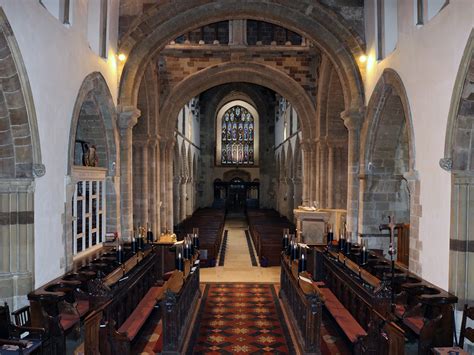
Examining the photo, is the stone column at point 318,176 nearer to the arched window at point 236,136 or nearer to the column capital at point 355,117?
the column capital at point 355,117

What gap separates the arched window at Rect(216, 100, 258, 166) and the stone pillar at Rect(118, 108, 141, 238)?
21097mm

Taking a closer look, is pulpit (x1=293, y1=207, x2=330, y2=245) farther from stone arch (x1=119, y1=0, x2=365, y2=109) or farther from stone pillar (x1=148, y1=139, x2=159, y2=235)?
stone pillar (x1=148, y1=139, x2=159, y2=235)

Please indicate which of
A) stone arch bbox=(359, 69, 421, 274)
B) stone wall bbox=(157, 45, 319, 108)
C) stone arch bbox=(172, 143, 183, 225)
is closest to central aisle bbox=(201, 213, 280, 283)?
stone arch bbox=(359, 69, 421, 274)

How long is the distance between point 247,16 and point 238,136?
21.0 m

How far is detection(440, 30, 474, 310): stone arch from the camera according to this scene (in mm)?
5695

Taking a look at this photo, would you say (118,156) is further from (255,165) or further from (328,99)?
(255,165)

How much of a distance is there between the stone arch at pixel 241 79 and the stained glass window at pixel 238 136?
1474cm

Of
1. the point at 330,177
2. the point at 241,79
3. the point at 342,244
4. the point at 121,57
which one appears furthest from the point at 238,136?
the point at 342,244

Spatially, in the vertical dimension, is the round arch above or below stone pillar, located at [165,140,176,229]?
above

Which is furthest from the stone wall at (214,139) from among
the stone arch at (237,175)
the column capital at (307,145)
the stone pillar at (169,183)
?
the stone pillar at (169,183)

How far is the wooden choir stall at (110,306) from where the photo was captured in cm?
485

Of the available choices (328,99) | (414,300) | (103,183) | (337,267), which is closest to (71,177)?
(103,183)

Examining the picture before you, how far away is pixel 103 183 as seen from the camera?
395 inches

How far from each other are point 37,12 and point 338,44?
270 inches
